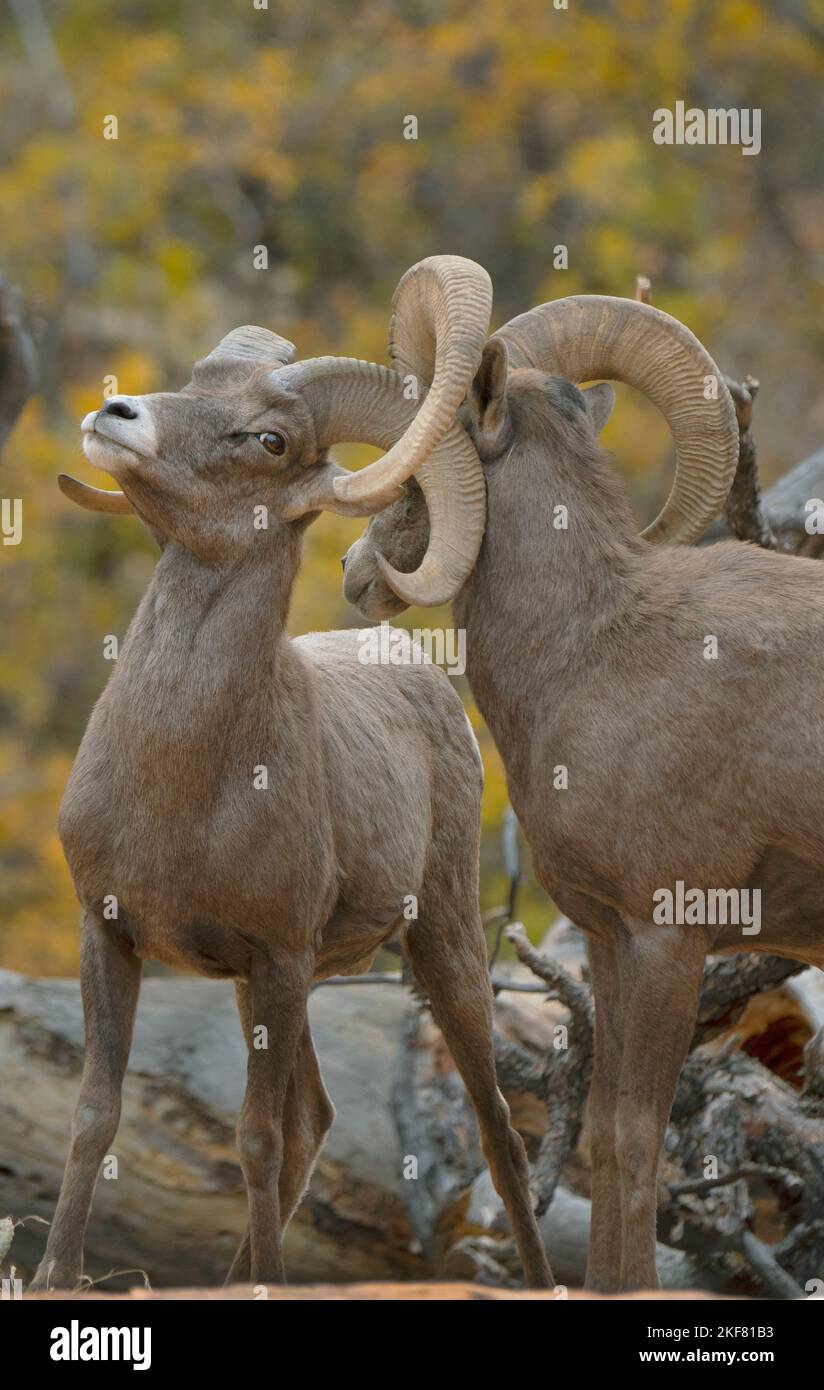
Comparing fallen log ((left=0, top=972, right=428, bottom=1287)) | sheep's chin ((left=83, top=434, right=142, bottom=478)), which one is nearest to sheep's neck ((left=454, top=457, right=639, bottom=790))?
sheep's chin ((left=83, top=434, right=142, bottom=478))

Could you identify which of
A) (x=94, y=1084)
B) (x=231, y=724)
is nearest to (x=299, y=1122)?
(x=94, y=1084)

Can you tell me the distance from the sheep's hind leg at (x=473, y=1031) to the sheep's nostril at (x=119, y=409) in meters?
2.29

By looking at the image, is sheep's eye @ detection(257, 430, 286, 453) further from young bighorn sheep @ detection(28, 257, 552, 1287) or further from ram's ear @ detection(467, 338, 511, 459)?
ram's ear @ detection(467, 338, 511, 459)

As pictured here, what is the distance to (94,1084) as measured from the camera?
6.23 metres

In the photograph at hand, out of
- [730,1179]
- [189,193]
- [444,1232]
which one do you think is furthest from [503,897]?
[189,193]

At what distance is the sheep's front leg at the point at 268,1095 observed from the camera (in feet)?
20.5

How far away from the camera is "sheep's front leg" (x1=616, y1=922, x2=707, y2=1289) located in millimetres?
5984

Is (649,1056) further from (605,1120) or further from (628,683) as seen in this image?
(628,683)

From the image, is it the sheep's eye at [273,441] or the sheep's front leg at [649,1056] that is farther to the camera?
the sheep's eye at [273,441]

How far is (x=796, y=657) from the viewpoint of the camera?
6.28 m

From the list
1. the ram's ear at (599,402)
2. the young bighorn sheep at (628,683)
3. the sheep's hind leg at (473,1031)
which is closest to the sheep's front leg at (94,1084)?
the sheep's hind leg at (473,1031)

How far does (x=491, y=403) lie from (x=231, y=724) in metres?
1.40

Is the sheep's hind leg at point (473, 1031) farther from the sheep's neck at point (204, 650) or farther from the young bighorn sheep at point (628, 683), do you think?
the sheep's neck at point (204, 650)
